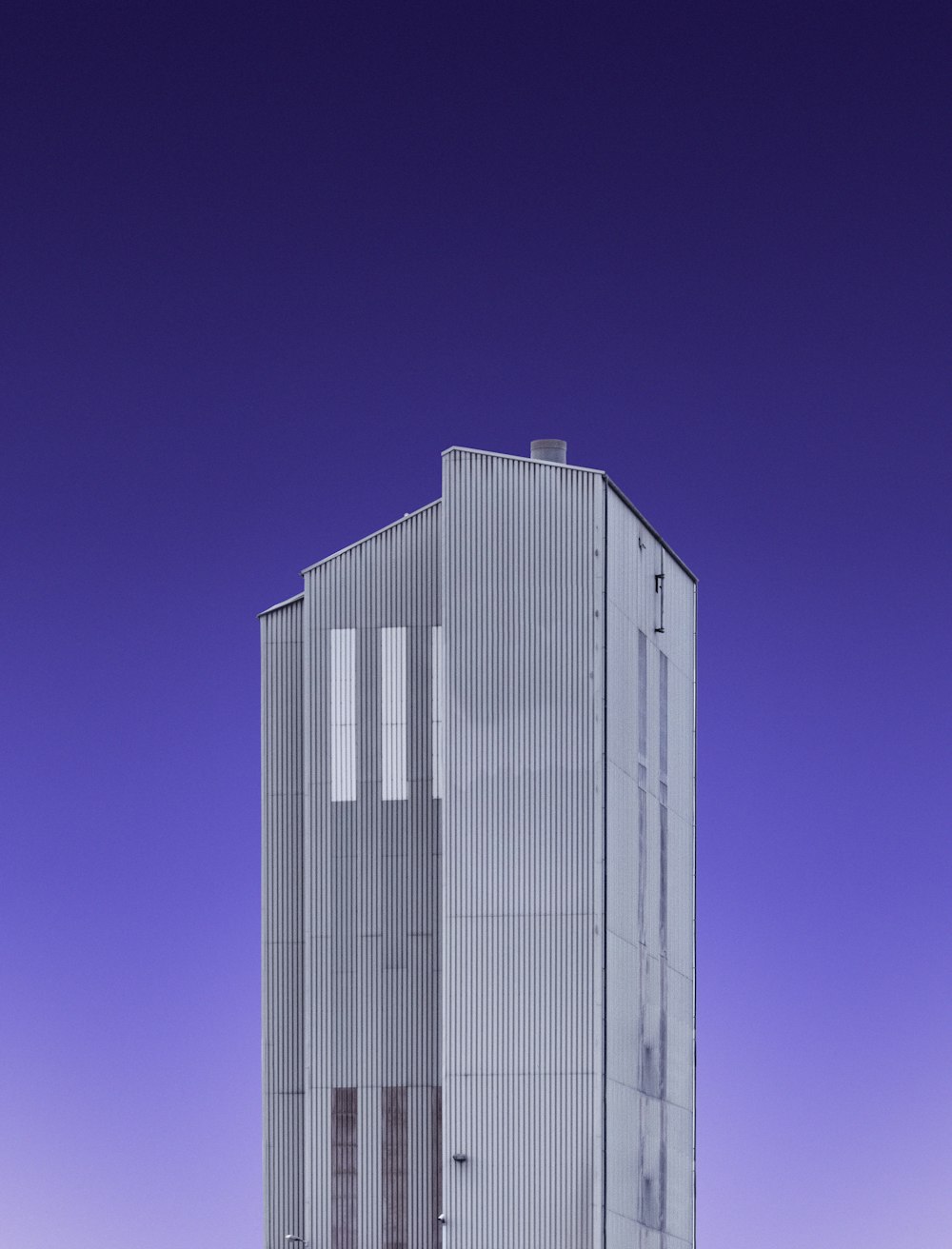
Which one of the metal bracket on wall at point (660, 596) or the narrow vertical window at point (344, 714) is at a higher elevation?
the metal bracket on wall at point (660, 596)

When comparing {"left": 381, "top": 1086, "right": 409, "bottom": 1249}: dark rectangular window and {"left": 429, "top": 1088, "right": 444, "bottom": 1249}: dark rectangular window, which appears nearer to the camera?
{"left": 429, "top": 1088, "right": 444, "bottom": 1249}: dark rectangular window

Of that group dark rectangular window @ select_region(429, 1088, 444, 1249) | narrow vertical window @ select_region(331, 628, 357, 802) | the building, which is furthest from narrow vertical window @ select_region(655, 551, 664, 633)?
dark rectangular window @ select_region(429, 1088, 444, 1249)

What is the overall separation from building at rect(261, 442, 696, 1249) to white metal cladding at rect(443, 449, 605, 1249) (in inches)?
2.4

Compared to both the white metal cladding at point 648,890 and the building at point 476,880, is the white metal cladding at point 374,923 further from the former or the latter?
the white metal cladding at point 648,890

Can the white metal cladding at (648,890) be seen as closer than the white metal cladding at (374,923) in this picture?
Yes

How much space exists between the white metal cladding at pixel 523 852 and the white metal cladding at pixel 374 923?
12.0ft

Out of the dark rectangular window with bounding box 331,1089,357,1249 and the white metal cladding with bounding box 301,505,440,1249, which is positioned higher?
the white metal cladding with bounding box 301,505,440,1249

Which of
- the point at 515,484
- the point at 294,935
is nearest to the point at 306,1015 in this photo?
the point at 294,935

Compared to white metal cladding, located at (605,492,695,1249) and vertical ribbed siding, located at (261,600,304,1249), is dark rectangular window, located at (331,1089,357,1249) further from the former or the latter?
white metal cladding, located at (605,492,695,1249)

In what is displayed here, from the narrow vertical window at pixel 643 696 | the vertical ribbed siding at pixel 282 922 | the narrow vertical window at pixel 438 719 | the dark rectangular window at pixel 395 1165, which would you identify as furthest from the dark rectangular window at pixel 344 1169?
the narrow vertical window at pixel 643 696

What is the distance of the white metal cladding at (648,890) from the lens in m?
88.9

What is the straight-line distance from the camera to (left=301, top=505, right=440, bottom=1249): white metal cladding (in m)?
90.1

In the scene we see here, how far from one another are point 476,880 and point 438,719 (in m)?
6.10

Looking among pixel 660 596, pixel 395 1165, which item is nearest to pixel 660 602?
pixel 660 596
